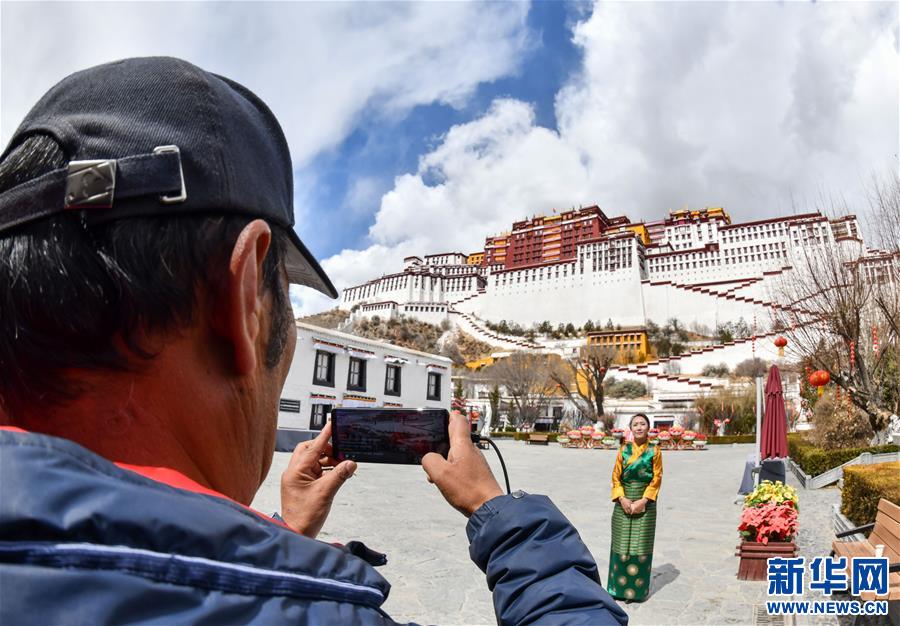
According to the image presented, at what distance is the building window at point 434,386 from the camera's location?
2583 centimetres

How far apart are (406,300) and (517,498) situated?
2970 inches

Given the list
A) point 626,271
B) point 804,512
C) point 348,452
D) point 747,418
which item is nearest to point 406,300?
point 626,271

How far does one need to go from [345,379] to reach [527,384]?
2459cm

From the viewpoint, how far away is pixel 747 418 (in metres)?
33.3

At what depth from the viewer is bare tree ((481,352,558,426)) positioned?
4278cm

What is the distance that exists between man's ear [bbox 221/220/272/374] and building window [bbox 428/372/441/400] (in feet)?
82.5

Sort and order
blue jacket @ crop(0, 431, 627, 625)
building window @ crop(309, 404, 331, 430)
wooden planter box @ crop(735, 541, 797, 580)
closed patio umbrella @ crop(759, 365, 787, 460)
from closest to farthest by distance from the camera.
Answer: blue jacket @ crop(0, 431, 627, 625) < wooden planter box @ crop(735, 541, 797, 580) < closed patio umbrella @ crop(759, 365, 787, 460) < building window @ crop(309, 404, 331, 430)

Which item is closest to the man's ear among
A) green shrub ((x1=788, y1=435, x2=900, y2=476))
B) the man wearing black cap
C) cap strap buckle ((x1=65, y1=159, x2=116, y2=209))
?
the man wearing black cap

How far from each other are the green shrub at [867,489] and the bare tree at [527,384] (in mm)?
35262

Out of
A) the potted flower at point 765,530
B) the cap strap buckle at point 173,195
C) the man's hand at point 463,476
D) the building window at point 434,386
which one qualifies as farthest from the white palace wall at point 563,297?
the cap strap buckle at point 173,195

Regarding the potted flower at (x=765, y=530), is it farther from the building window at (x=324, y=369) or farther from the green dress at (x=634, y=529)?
the building window at (x=324, y=369)

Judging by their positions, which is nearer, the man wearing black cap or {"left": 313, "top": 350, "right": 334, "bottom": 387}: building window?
the man wearing black cap

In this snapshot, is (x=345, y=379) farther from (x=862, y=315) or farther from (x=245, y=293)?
(x=245, y=293)

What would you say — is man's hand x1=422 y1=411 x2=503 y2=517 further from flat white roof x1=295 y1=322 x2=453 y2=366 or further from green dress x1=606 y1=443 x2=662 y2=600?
flat white roof x1=295 y1=322 x2=453 y2=366
